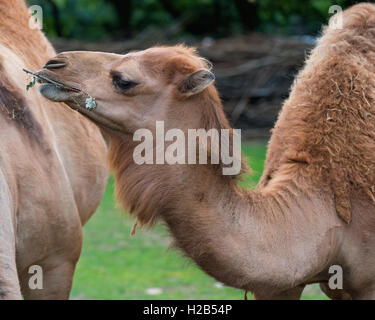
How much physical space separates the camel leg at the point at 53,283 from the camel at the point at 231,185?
84 cm

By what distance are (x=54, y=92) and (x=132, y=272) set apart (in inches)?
180

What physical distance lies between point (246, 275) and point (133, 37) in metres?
14.4

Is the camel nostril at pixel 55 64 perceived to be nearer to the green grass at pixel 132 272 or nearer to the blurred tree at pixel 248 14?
the green grass at pixel 132 272

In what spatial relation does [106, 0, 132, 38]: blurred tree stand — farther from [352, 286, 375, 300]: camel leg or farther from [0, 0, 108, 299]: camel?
[352, 286, 375, 300]: camel leg

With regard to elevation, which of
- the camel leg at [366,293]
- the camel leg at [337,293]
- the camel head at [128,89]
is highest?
the camel head at [128,89]

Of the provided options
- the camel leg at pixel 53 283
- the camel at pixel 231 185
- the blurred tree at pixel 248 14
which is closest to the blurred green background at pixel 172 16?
the blurred tree at pixel 248 14

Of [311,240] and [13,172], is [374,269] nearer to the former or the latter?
[311,240]

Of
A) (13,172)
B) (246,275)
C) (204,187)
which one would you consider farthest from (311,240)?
(13,172)

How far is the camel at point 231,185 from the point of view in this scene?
3.43 metres

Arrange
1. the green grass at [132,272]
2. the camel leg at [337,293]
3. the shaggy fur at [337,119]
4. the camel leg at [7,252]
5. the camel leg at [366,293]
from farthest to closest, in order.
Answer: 1. the green grass at [132,272]
2. the camel leg at [337,293]
3. the camel leg at [366,293]
4. the shaggy fur at [337,119]
5. the camel leg at [7,252]

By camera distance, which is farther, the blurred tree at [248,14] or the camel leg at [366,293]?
the blurred tree at [248,14]

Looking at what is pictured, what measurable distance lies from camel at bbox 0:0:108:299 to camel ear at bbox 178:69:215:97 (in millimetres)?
901
